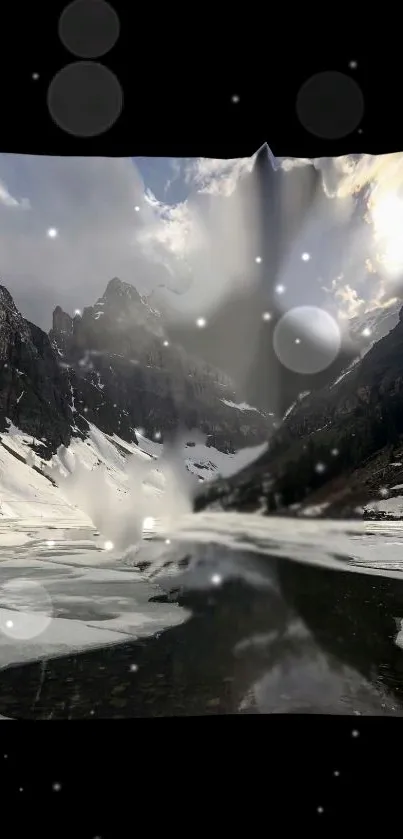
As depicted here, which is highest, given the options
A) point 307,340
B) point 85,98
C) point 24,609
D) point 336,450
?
point 85,98

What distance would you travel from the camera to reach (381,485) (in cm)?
183

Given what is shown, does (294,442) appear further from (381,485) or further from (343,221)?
(343,221)

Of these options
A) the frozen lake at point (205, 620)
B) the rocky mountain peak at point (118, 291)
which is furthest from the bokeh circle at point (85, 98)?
the frozen lake at point (205, 620)

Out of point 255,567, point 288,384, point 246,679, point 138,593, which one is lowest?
point 246,679

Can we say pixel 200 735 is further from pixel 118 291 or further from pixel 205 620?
pixel 118 291

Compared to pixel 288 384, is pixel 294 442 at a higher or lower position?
lower

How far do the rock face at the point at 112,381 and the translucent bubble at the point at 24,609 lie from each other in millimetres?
563

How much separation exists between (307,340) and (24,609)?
1.65 meters

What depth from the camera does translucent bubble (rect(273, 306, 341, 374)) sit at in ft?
6.03

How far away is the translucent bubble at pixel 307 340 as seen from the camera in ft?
6.03

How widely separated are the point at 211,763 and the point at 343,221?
2.37 m

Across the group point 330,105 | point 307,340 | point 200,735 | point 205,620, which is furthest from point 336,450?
point 330,105

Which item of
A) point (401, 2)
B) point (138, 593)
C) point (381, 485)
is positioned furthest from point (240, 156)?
point (138, 593)

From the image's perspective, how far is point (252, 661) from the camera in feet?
5.57
